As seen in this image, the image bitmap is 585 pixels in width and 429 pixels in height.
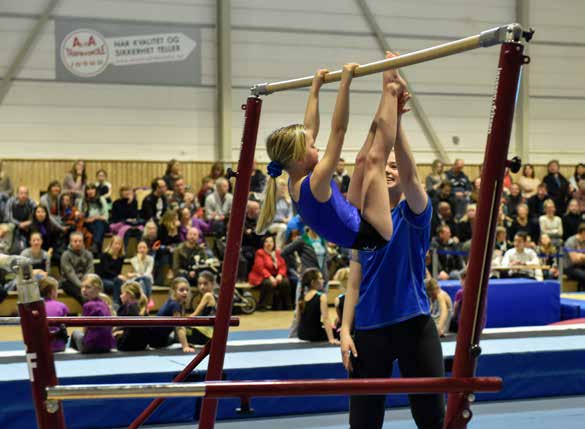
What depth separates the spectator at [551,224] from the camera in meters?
13.9

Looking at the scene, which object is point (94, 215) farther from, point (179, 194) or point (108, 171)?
point (108, 171)

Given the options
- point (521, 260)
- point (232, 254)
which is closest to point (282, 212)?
point (521, 260)

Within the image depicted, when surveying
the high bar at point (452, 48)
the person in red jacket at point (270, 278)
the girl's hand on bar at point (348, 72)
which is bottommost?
the person in red jacket at point (270, 278)

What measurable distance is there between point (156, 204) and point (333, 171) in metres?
10.2

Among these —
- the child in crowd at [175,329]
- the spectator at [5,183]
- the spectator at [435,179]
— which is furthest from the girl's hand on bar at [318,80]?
the spectator at [435,179]

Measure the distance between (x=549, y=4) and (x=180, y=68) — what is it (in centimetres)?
753

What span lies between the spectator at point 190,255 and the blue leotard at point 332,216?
847cm

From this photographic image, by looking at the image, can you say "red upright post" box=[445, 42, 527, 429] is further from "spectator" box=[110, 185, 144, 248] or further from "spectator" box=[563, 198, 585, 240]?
"spectator" box=[563, 198, 585, 240]

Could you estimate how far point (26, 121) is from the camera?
48.7ft

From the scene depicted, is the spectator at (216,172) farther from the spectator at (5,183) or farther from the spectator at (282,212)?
the spectator at (5,183)

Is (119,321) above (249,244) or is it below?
above

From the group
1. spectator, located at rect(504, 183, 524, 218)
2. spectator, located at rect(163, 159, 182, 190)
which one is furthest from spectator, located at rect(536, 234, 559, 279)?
spectator, located at rect(163, 159, 182, 190)

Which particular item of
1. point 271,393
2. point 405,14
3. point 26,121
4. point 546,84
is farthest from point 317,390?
point 546,84

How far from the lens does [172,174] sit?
14.0 metres
